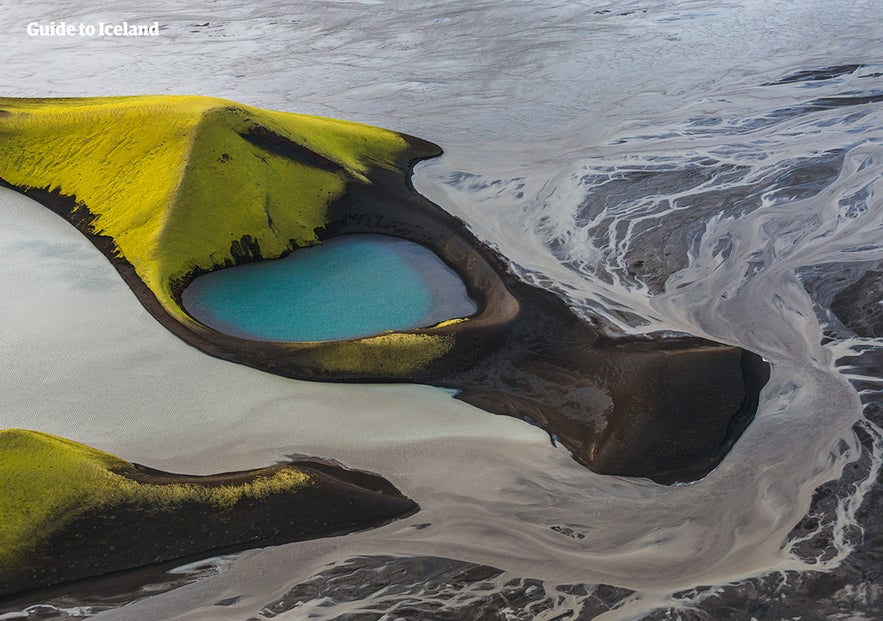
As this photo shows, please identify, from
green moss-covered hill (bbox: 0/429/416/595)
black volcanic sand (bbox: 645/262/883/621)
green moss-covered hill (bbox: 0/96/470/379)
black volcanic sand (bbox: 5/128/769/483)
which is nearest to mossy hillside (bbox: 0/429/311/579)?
green moss-covered hill (bbox: 0/429/416/595)

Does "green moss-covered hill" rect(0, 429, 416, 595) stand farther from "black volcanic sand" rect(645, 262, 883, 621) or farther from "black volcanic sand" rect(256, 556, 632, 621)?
"black volcanic sand" rect(645, 262, 883, 621)

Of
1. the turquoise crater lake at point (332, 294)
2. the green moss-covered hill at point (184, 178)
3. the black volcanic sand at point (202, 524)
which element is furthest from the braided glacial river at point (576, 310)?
the turquoise crater lake at point (332, 294)

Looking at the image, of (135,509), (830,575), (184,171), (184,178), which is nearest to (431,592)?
(135,509)

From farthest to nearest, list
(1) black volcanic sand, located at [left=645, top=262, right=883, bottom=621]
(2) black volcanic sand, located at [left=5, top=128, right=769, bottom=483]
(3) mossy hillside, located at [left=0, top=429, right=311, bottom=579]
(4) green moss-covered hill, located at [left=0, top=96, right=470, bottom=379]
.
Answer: (4) green moss-covered hill, located at [left=0, top=96, right=470, bottom=379]
(2) black volcanic sand, located at [left=5, top=128, right=769, bottom=483]
(3) mossy hillside, located at [left=0, top=429, right=311, bottom=579]
(1) black volcanic sand, located at [left=645, top=262, right=883, bottom=621]

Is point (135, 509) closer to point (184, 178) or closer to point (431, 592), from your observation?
point (431, 592)

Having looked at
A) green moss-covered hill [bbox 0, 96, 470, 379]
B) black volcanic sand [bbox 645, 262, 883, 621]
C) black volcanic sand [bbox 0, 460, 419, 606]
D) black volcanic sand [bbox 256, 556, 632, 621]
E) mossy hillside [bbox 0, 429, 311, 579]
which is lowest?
black volcanic sand [bbox 645, 262, 883, 621]

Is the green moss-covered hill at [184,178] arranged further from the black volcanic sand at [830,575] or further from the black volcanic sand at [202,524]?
the black volcanic sand at [830,575]
